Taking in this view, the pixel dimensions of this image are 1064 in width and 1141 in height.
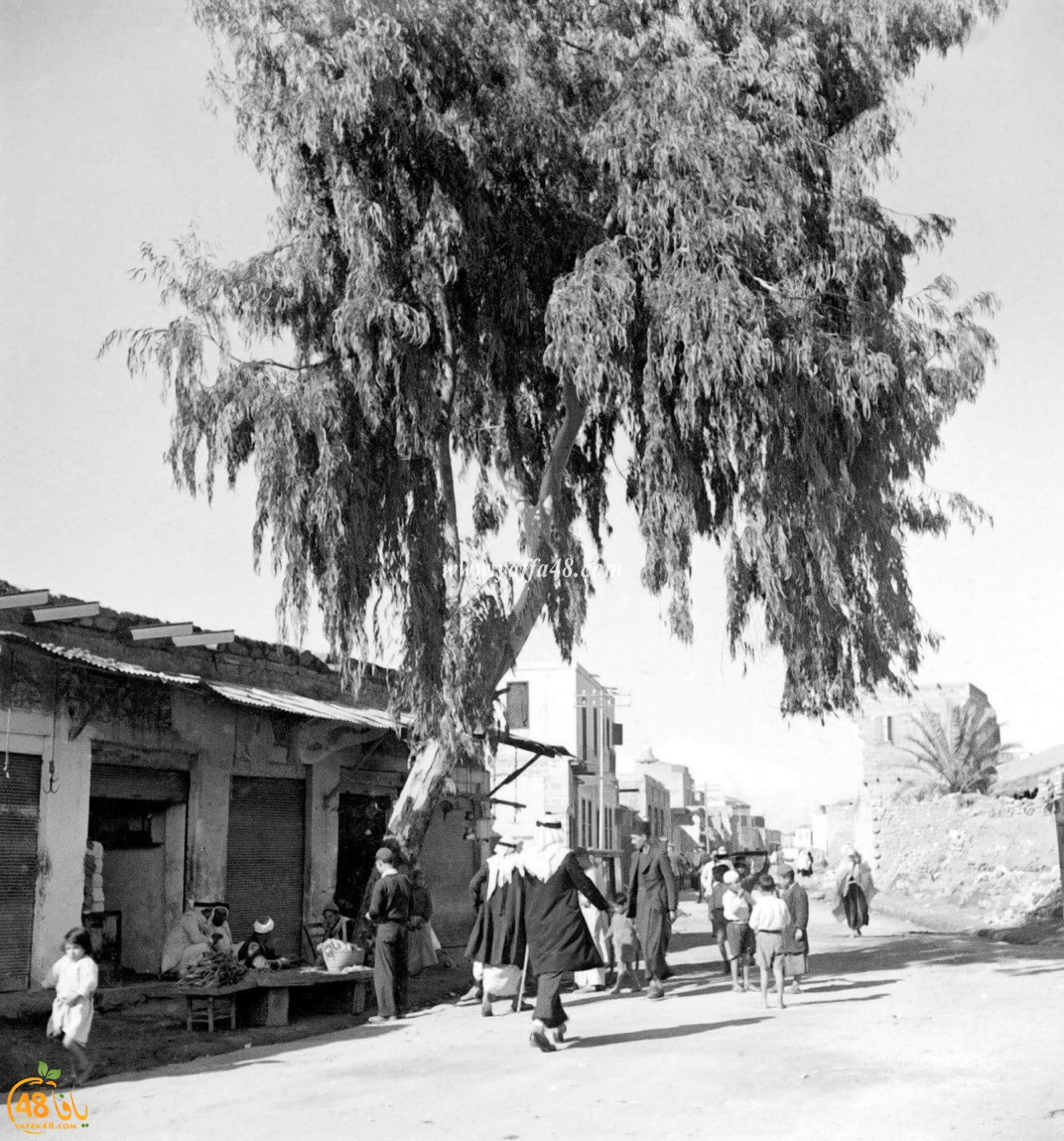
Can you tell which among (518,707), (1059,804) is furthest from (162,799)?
(518,707)

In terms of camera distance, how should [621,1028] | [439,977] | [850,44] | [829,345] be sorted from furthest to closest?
[439,977], [850,44], [829,345], [621,1028]

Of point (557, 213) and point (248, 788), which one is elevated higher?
point (557, 213)

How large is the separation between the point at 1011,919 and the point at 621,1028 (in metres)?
17.7

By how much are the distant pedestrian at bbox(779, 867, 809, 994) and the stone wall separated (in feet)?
41.1

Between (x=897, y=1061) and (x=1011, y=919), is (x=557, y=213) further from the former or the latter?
(x=1011, y=919)

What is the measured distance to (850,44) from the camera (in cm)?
1366

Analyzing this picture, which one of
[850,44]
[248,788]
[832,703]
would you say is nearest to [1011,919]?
[832,703]

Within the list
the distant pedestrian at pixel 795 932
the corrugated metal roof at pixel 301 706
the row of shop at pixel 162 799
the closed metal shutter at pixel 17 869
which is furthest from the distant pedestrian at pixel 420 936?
the distant pedestrian at pixel 795 932

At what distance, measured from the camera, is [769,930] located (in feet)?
38.6

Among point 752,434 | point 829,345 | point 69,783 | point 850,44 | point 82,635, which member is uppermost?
point 850,44

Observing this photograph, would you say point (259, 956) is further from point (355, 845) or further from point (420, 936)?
point (355, 845)

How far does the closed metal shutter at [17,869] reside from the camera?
12.4 meters

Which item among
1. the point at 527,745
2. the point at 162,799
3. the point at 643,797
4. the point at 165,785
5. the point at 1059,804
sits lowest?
the point at 162,799

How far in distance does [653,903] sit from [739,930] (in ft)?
3.03
